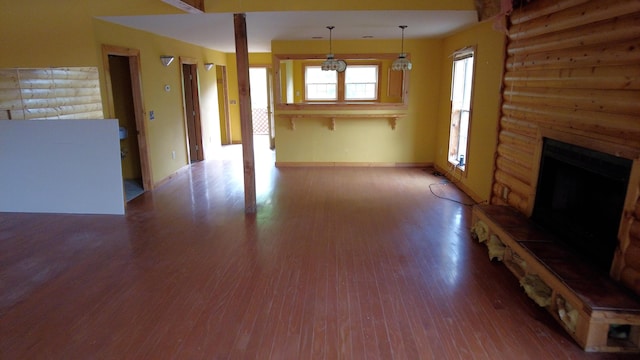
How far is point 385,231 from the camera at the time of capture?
4.29 meters

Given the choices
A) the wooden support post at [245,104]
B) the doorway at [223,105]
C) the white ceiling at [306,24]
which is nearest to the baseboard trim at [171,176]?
the wooden support post at [245,104]

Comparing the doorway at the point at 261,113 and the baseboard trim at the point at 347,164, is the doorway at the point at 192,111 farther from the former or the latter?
the baseboard trim at the point at 347,164

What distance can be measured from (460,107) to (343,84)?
3959 millimetres

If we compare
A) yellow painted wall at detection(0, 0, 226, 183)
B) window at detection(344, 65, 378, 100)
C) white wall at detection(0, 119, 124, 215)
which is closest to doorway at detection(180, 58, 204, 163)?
yellow painted wall at detection(0, 0, 226, 183)

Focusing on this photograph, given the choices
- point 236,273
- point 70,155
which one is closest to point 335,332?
point 236,273

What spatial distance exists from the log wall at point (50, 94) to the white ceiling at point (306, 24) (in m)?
0.87

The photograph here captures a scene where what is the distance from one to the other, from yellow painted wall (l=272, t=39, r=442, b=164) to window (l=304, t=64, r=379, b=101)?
8.30ft

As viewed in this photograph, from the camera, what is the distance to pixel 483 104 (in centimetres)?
496

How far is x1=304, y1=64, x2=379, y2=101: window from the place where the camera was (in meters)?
9.68

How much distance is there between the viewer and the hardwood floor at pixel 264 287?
7.96 feet

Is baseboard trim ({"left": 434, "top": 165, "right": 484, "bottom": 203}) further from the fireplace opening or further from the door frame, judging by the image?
the door frame

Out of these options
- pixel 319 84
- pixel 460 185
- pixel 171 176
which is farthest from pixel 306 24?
pixel 319 84

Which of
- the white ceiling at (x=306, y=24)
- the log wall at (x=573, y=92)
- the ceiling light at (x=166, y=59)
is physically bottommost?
the log wall at (x=573, y=92)

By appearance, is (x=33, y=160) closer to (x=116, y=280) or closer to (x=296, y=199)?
(x=116, y=280)
